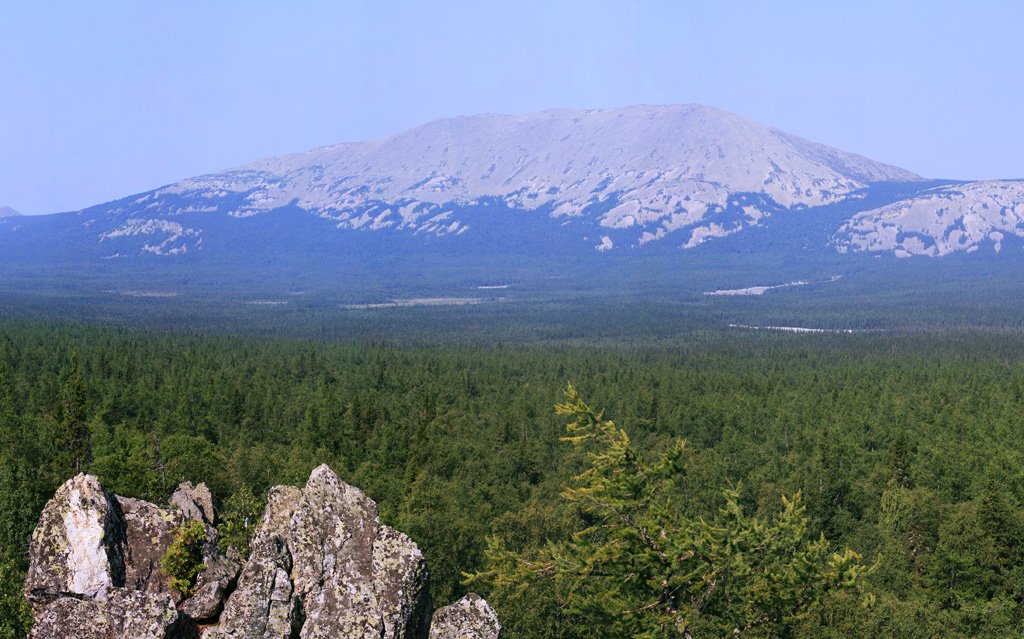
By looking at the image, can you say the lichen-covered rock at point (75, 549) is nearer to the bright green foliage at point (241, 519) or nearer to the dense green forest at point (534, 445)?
the dense green forest at point (534, 445)

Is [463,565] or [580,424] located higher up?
[580,424]

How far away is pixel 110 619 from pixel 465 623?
21.8ft

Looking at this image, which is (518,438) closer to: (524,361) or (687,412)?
(687,412)

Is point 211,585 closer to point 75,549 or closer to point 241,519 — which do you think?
point 75,549

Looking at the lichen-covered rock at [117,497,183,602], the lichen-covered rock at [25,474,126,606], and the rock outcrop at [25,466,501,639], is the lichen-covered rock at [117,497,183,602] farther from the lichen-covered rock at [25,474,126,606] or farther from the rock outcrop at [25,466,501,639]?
the lichen-covered rock at [25,474,126,606]

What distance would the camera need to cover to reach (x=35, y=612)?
18.1m

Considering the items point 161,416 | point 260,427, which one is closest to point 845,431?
point 260,427

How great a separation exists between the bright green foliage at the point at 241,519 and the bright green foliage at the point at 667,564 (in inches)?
690

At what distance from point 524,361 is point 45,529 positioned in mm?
137011

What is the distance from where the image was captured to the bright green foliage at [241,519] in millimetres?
39875

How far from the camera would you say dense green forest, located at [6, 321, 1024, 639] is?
49750 millimetres

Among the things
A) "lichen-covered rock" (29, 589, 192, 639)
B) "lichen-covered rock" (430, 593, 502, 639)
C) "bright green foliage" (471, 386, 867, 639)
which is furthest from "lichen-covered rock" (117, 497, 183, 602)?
"bright green foliage" (471, 386, 867, 639)

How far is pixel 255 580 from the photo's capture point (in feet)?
58.1

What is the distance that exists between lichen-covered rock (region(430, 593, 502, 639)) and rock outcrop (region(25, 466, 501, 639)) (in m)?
0.02
